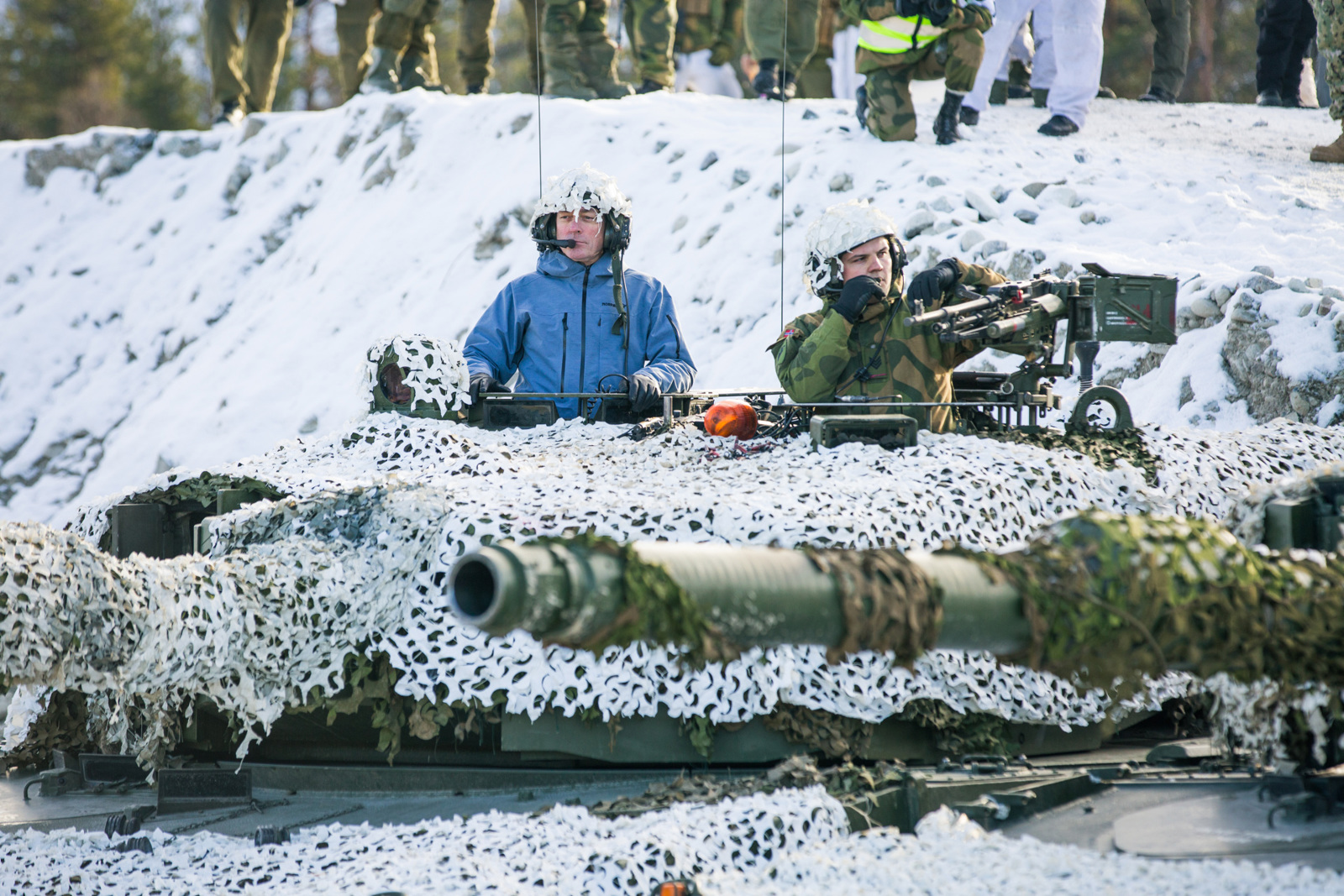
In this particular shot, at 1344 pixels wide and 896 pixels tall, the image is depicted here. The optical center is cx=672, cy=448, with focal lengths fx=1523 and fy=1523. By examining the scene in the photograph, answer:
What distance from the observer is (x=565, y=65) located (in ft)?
49.0

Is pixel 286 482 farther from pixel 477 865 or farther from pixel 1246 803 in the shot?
pixel 1246 803

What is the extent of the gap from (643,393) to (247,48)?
12293mm

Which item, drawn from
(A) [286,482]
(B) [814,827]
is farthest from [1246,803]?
(A) [286,482]

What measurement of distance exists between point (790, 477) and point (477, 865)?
1.68m

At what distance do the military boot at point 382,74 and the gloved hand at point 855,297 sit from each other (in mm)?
11410

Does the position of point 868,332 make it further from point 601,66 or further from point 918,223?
point 601,66

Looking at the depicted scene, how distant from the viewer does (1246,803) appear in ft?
11.3

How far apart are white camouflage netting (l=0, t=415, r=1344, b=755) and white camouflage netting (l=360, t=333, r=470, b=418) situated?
22.5 inches

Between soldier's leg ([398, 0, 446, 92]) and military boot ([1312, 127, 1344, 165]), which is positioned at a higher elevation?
soldier's leg ([398, 0, 446, 92])

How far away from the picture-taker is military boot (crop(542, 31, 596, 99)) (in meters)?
14.8

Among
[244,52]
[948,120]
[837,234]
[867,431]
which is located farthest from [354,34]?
[867,431]

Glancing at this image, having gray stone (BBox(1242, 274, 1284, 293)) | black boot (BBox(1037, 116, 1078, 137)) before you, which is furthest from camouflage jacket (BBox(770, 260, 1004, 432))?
black boot (BBox(1037, 116, 1078, 137))

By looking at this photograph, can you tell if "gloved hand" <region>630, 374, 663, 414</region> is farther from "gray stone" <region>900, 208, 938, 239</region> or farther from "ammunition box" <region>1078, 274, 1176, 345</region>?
"gray stone" <region>900, 208, 938, 239</region>

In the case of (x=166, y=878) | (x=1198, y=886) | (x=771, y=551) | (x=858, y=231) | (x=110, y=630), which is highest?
(x=858, y=231)
